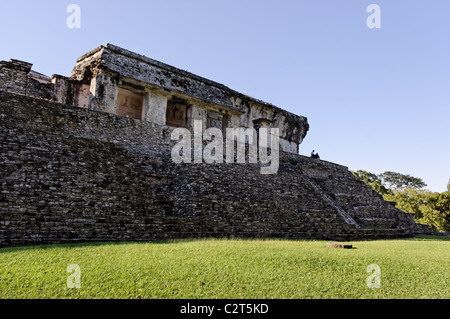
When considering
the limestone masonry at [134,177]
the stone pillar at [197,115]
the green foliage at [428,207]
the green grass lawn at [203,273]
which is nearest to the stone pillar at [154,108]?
the limestone masonry at [134,177]

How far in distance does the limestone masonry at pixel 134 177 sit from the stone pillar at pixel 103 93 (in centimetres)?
4

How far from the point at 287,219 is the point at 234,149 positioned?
12.7 feet

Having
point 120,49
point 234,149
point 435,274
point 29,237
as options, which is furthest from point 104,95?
point 435,274

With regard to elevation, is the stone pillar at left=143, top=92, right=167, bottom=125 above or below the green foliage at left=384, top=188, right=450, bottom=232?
above

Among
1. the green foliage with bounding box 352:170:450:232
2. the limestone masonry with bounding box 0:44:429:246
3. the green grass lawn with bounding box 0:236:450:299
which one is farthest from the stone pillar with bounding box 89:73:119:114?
the green foliage with bounding box 352:170:450:232

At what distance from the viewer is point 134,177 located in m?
7.68

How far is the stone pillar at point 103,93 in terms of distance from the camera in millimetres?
11477

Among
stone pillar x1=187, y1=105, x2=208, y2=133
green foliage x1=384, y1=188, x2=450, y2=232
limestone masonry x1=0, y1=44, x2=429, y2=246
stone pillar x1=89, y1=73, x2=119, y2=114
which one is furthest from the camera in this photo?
green foliage x1=384, y1=188, x2=450, y2=232

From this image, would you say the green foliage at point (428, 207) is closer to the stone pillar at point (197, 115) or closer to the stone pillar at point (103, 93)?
the stone pillar at point (197, 115)

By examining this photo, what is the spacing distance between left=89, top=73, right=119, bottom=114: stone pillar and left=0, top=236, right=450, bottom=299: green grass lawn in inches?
299

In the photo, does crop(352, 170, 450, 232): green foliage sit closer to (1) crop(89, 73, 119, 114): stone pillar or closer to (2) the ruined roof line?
(2) the ruined roof line

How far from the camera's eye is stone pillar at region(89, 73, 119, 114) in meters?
11.5

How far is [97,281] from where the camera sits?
3.54 m

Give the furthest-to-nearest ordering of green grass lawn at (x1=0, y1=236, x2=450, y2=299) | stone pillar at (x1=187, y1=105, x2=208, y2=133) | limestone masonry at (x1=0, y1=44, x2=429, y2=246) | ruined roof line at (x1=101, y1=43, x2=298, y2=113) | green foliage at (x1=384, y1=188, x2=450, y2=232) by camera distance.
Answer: green foliage at (x1=384, y1=188, x2=450, y2=232) < stone pillar at (x1=187, y1=105, x2=208, y2=133) < ruined roof line at (x1=101, y1=43, x2=298, y2=113) < limestone masonry at (x1=0, y1=44, x2=429, y2=246) < green grass lawn at (x1=0, y1=236, x2=450, y2=299)
